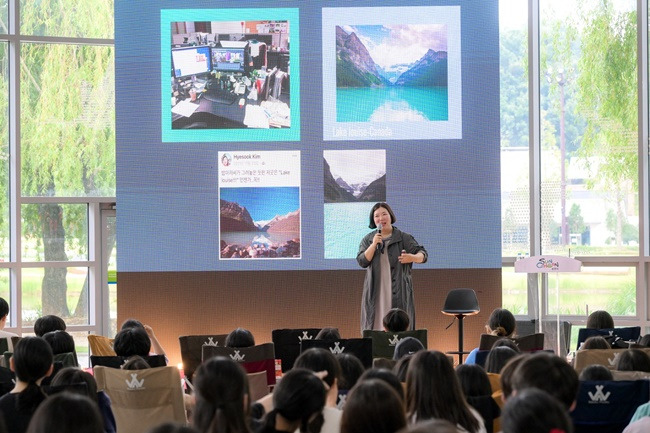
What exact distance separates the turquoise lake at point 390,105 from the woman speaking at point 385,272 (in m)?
1.57

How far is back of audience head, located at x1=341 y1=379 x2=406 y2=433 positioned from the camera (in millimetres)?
2545

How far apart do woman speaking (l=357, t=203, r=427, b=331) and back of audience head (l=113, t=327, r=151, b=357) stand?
2509 millimetres

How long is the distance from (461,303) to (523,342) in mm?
2481

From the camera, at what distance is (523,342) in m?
6.04

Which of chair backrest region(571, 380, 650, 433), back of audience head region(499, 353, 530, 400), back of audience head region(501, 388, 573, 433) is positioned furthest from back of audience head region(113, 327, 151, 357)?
back of audience head region(501, 388, 573, 433)

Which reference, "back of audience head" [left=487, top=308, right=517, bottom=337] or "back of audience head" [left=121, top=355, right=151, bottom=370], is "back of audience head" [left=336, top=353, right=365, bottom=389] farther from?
"back of audience head" [left=487, top=308, right=517, bottom=337]

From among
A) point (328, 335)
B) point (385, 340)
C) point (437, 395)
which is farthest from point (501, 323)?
point (437, 395)

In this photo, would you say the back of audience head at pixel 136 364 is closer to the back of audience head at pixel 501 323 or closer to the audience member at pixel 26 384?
the audience member at pixel 26 384

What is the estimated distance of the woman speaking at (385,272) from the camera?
309 inches

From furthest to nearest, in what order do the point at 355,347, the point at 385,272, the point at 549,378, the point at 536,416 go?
the point at 385,272
the point at 355,347
the point at 549,378
the point at 536,416

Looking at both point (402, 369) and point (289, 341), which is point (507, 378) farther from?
point (289, 341)

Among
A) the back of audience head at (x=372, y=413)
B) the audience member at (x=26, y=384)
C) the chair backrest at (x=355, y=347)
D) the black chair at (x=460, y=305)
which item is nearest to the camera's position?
the back of audience head at (x=372, y=413)

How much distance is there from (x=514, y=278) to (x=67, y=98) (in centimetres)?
538

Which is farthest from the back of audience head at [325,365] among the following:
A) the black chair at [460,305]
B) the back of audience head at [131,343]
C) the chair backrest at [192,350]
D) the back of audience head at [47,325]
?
the black chair at [460,305]
